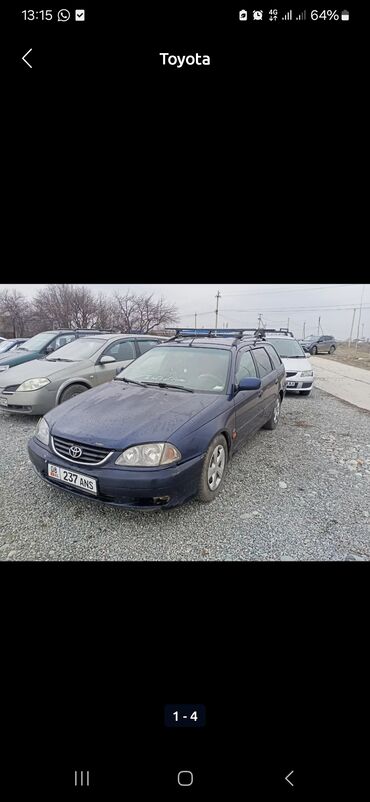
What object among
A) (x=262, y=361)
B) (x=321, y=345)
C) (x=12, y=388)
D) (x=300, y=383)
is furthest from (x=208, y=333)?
(x=321, y=345)

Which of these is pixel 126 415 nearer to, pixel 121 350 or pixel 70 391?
pixel 70 391

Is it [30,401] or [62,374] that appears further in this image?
[62,374]

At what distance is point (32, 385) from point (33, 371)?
0.41 m

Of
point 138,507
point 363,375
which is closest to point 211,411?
point 138,507

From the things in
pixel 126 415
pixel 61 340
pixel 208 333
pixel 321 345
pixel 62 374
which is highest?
pixel 208 333

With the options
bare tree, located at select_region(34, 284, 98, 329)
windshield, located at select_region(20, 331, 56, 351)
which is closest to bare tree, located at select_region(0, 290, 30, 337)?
bare tree, located at select_region(34, 284, 98, 329)

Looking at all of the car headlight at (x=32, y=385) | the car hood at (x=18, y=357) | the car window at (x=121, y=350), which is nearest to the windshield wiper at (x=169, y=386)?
the car headlight at (x=32, y=385)

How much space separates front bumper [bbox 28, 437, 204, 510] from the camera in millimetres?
A: 2277

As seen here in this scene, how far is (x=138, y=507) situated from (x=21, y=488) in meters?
1.44

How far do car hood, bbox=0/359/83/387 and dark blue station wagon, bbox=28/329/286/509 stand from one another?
172 cm

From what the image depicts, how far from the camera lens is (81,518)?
258 cm

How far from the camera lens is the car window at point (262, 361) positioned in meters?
4.30

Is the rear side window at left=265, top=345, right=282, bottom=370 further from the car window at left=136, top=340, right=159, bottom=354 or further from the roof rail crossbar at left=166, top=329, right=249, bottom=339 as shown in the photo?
the car window at left=136, top=340, right=159, bottom=354

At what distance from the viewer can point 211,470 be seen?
282 cm
